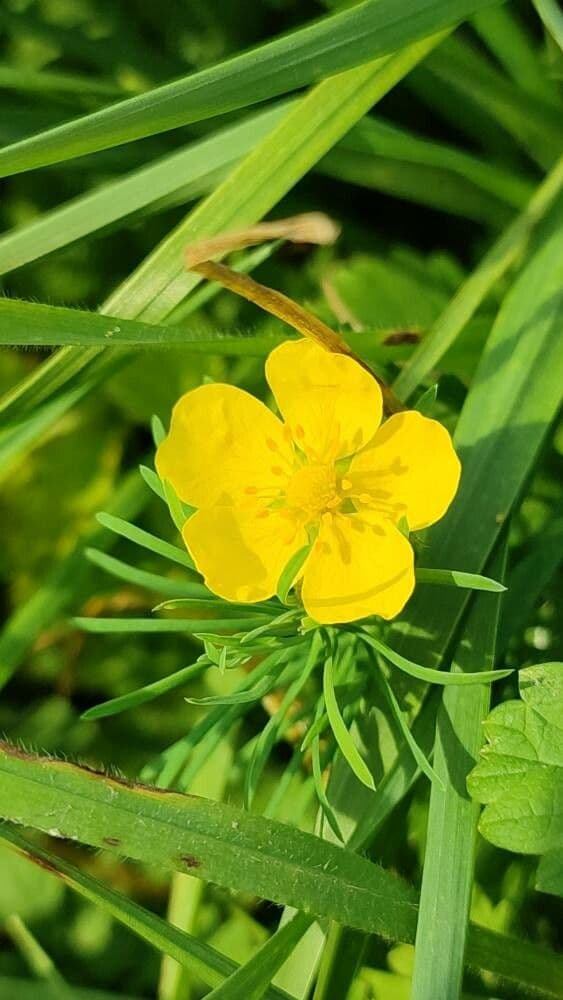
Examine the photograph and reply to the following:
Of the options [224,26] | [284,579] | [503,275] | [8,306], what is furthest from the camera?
[224,26]

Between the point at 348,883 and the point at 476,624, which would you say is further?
the point at 476,624

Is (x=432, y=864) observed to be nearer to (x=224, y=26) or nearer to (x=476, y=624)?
(x=476, y=624)

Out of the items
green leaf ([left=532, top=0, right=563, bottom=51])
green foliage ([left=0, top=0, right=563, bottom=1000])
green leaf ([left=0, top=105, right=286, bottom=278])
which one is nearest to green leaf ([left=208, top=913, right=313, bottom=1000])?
green foliage ([left=0, top=0, right=563, bottom=1000])

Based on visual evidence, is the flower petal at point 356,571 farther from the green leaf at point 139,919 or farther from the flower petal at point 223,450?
the green leaf at point 139,919

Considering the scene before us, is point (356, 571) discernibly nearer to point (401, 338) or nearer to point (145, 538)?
point (145, 538)

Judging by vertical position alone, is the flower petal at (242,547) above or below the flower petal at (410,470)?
below

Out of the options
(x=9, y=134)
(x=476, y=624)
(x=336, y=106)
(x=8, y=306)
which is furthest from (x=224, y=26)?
(x=476, y=624)

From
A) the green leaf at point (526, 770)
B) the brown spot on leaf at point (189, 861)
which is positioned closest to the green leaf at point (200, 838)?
the brown spot on leaf at point (189, 861)

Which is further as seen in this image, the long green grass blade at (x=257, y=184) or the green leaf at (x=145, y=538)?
the long green grass blade at (x=257, y=184)

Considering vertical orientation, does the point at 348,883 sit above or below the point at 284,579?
below
